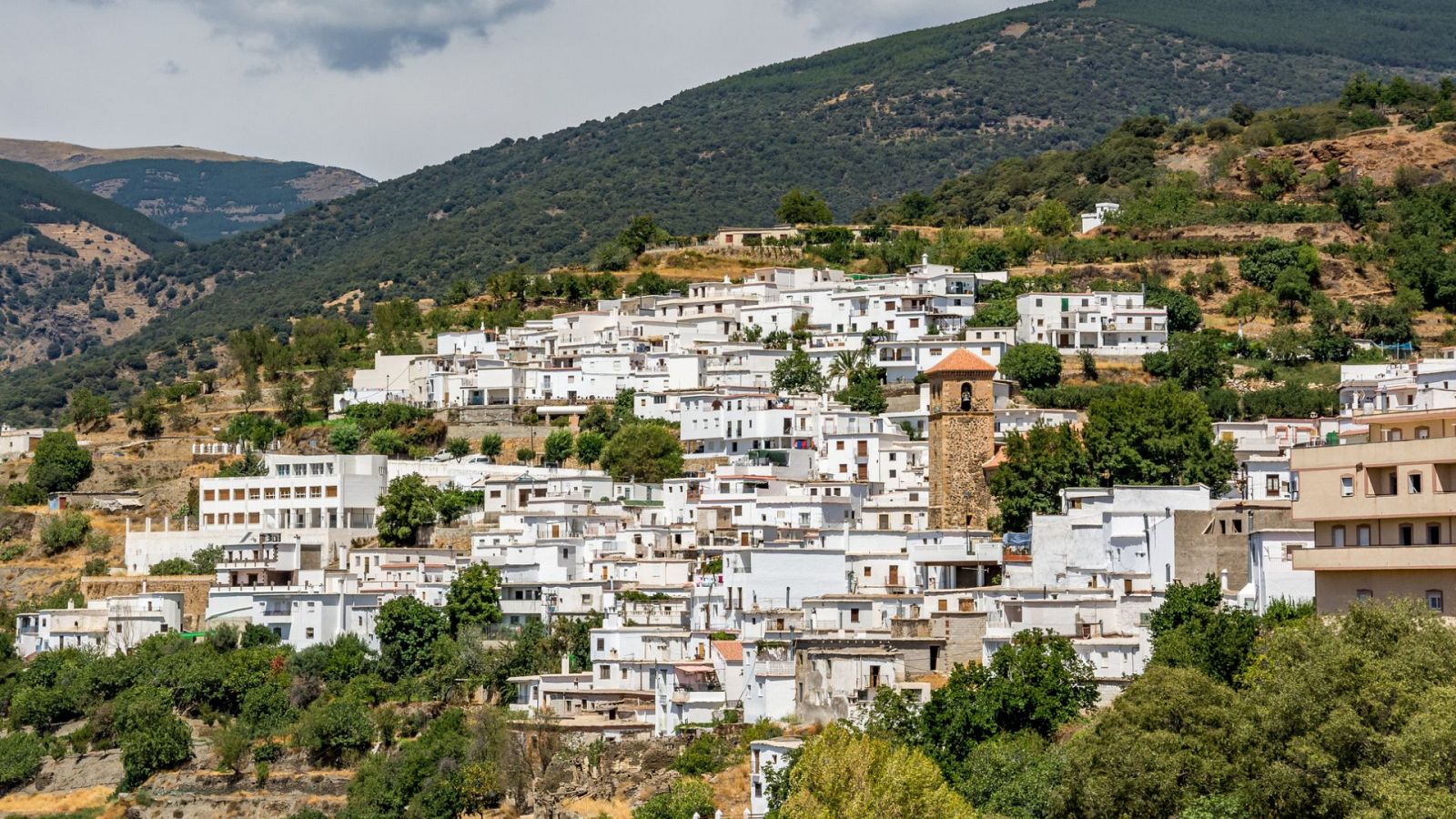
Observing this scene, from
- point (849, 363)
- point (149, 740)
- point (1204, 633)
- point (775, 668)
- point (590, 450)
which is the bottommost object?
point (149, 740)

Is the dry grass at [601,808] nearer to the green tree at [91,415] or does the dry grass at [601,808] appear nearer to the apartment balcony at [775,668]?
the apartment balcony at [775,668]

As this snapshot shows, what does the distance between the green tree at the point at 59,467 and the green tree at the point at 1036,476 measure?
124 ft

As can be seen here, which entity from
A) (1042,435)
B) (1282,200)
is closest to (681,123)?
(1282,200)

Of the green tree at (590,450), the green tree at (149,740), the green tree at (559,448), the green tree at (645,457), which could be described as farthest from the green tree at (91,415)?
the green tree at (149,740)

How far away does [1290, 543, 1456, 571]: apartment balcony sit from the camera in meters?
32.6

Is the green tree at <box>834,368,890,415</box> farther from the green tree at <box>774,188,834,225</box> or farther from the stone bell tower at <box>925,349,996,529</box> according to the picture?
the green tree at <box>774,188,834,225</box>

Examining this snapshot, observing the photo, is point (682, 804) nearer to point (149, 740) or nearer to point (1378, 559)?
point (1378, 559)

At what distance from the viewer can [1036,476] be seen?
57031 millimetres

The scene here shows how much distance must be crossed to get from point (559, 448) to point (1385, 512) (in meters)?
43.7

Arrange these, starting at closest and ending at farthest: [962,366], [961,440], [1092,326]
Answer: [961,440], [962,366], [1092,326]

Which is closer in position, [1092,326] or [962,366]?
[962,366]

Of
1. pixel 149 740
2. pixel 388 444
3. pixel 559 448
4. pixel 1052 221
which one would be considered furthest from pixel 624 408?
pixel 1052 221

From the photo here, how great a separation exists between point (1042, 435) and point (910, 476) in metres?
6.55

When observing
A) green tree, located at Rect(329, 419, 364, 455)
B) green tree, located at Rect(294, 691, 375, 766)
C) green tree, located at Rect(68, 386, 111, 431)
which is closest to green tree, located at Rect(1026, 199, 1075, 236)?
green tree, located at Rect(329, 419, 364, 455)
